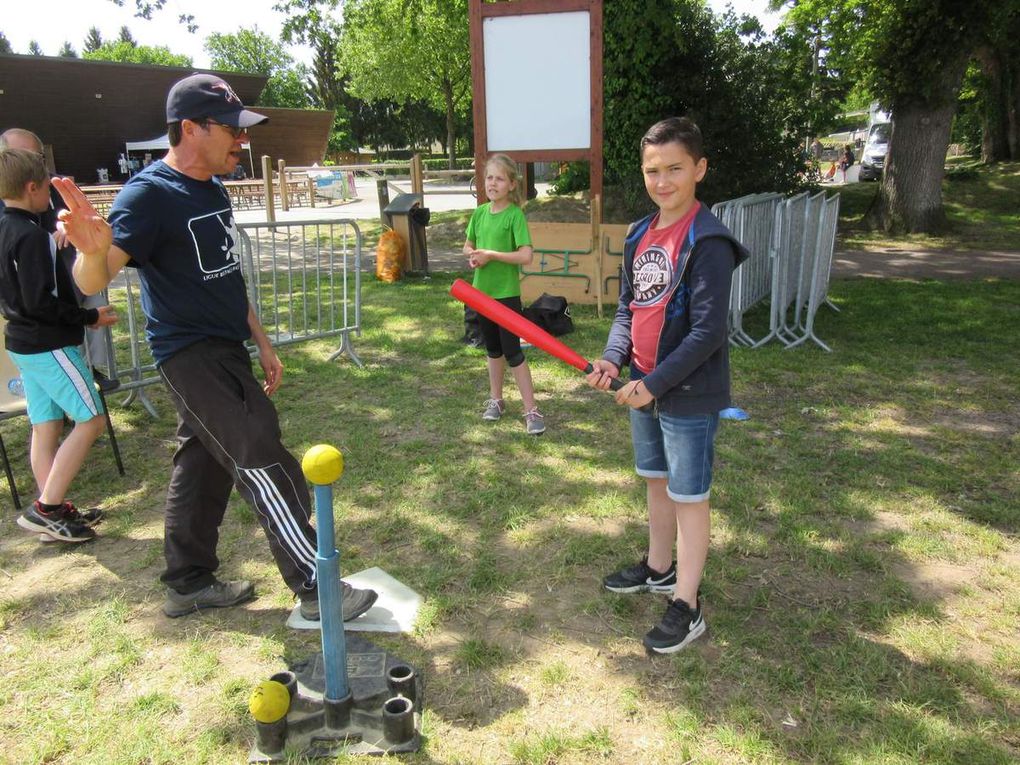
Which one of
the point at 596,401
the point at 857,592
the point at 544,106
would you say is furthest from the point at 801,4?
the point at 857,592

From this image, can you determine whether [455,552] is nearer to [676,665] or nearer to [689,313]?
[676,665]

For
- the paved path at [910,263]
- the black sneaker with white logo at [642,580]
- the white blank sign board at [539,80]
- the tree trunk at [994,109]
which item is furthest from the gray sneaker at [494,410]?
the tree trunk at [994,109]

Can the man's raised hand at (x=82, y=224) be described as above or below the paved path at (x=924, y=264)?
above

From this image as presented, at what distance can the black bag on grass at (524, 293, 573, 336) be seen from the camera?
302 inches

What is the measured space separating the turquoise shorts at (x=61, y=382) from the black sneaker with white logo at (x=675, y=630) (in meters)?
2.91

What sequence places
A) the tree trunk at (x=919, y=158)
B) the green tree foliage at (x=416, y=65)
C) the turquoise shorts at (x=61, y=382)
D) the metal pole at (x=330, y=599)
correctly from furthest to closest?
the green tree foliage at (x=416, y=65), the tree trunk at (x=919, y=158), the turquoise shorts at (x=61, y=382), the metal pole at (x=330, y=599)

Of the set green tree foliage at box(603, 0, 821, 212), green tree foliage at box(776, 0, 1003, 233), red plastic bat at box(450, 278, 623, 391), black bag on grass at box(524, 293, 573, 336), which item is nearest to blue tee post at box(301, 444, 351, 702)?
red plastic bat at box(450, 278, 623, 391)

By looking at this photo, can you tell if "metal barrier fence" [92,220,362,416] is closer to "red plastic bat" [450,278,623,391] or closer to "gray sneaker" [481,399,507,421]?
"gray sneaker" [481,399,507,421]

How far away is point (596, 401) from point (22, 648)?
3882 millimetres

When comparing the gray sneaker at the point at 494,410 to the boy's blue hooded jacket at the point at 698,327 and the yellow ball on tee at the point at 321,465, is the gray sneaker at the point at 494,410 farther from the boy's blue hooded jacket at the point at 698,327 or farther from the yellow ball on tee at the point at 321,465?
the yellow ball on tee at the point at 321,465

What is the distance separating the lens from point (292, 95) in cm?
6950

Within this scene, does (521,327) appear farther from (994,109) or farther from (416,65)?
(416,65)

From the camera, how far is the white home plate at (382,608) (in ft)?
9.80

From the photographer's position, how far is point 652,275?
2.66m
